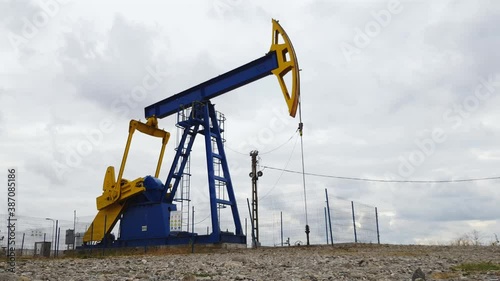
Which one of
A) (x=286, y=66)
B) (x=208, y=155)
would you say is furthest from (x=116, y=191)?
(x=286, y=66)

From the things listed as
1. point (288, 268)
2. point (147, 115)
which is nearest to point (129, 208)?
point (147, 115)

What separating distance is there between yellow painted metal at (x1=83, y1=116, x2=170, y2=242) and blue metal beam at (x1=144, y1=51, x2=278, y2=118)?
2.44 ft

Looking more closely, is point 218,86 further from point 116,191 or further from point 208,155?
point 116,191

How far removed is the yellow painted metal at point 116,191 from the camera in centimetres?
2011

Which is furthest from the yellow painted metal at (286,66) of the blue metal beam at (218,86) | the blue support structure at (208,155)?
the blue support structure at (208,155)

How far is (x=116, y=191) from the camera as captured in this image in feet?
66.7

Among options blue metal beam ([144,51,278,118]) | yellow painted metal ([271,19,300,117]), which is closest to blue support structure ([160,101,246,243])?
blue metal beam ([144,51,278,118])

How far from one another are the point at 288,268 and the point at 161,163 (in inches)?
553

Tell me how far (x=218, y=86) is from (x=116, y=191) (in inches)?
264

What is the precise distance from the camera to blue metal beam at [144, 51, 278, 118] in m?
16.8

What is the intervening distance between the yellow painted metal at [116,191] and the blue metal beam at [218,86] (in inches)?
29.2

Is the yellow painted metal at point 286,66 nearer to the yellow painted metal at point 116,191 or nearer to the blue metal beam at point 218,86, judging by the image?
the blue metal beam at point 218,86

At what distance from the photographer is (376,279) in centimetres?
629

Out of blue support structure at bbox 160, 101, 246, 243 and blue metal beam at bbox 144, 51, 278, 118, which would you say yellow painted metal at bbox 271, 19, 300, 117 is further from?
blue support structure at bbox 160, 101, 246, 243
